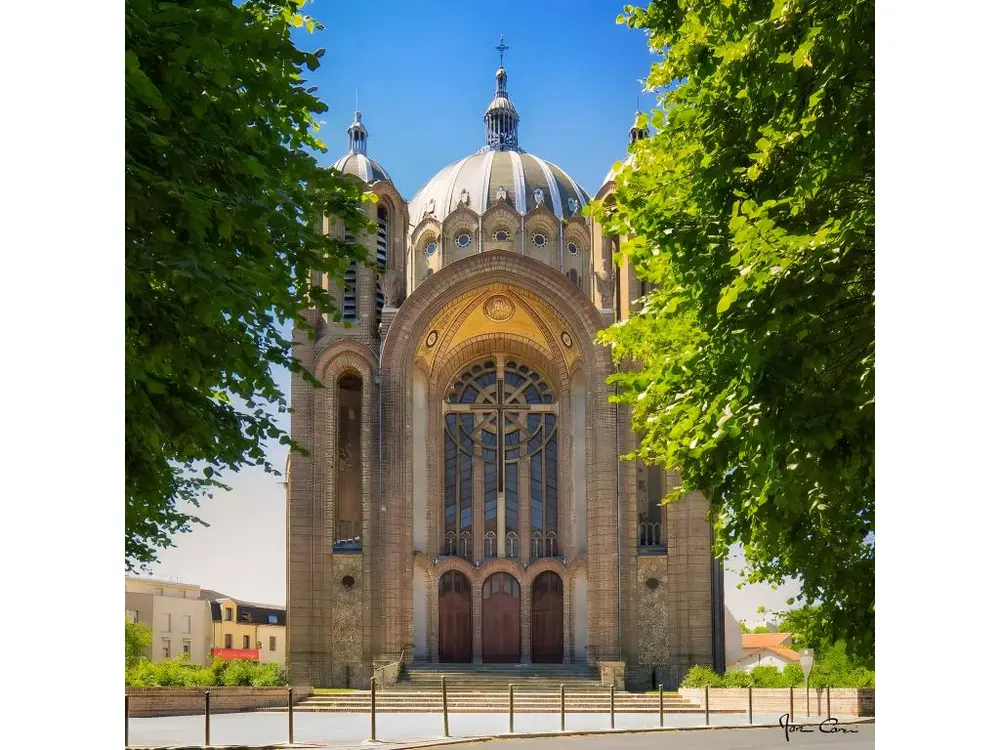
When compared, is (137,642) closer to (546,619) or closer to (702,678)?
(702,678)

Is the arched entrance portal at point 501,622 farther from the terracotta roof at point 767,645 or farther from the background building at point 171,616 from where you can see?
the background building at point 171,616

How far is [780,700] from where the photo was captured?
25.9 meters

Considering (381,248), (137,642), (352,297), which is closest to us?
(137,642)

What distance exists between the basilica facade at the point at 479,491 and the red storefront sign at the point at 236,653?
5.12 ft

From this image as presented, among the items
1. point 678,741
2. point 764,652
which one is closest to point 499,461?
point 764,652

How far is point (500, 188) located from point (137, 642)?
22.4m

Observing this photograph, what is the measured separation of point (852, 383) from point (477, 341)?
1159 inches

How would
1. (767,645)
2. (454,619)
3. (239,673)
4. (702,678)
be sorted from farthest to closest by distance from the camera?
(454,619)
(767,645)
(702,678)
(239,673)

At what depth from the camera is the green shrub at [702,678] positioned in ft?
99.3

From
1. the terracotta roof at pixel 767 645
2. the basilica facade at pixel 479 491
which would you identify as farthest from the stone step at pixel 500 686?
the terracotta roof at pixel 767 645

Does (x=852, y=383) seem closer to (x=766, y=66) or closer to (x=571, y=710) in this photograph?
(x=766, y=66)

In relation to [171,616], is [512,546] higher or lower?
higher
